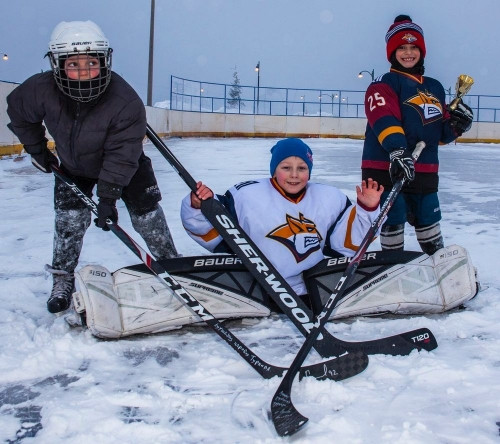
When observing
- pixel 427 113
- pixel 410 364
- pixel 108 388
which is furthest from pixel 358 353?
pixel 427 113

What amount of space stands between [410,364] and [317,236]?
0.76 m

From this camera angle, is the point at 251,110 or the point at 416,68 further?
the point at 251,110

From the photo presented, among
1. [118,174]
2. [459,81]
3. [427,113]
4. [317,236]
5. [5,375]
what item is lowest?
[5,375]

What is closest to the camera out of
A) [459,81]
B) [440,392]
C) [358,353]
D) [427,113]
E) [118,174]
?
[440,392]

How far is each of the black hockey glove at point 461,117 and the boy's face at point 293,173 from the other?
890mm

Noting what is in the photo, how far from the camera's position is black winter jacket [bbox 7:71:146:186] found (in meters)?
2.31

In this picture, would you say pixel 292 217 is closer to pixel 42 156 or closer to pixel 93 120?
pixel 93 120

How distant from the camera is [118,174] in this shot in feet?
7.67

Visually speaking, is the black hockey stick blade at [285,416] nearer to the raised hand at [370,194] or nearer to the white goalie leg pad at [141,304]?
the white goalie leg pad at [141,304]

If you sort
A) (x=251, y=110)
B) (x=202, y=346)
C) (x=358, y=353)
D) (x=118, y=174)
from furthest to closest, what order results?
(x=251, y=110), (x=118, y=174), (x=202, y=346), (x=358, y=353)

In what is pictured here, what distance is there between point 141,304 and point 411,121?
5.08ft

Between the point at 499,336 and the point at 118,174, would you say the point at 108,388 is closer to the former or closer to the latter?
the point at 118,174

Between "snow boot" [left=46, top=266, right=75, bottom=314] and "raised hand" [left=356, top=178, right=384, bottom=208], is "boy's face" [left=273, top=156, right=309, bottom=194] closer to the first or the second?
"raised hand" [left=356, top=178, right=384, bottom=208]

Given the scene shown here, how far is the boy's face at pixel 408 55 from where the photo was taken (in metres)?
2.86
